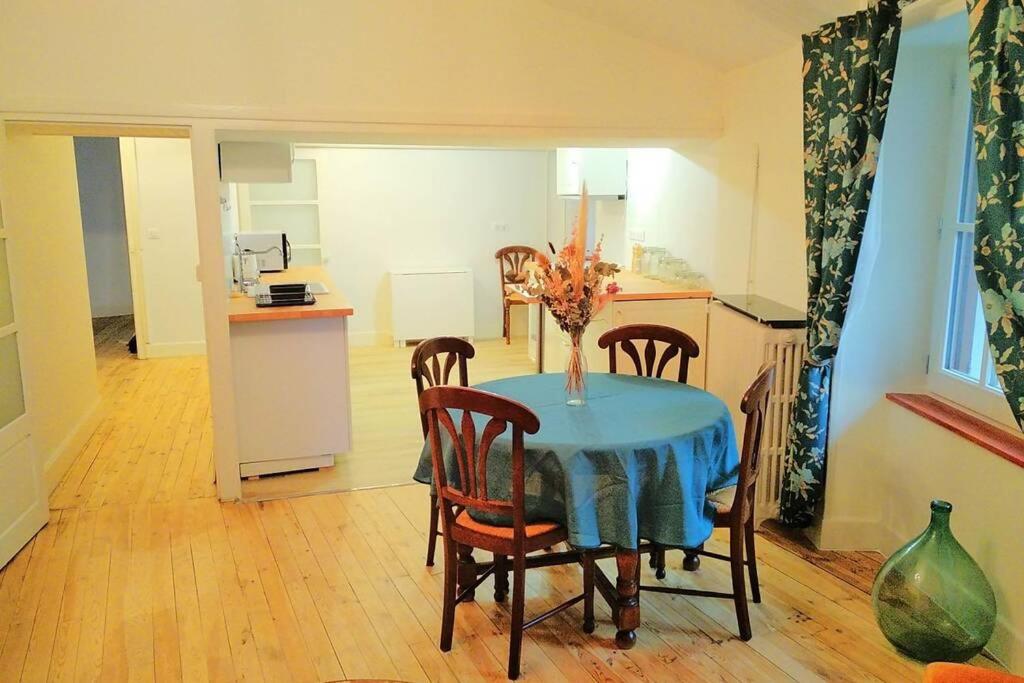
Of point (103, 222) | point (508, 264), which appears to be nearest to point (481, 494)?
point (508, 264)

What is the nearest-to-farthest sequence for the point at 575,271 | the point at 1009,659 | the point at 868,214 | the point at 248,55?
the point at 1009,659 < the point at 575,271 < the point at 868,214 < the point at 248,55

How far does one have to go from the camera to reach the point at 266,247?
587cm

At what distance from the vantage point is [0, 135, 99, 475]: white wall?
11.6 ft

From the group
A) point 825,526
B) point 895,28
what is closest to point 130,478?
point 825,526

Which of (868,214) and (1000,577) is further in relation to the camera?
(868,214)

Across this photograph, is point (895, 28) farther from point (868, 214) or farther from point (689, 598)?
point (689, 598)

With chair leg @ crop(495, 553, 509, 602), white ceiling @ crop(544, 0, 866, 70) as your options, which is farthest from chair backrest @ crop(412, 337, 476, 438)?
white ceiling @ crop(544, 0, 866, 70)

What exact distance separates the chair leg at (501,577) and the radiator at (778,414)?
121 cm

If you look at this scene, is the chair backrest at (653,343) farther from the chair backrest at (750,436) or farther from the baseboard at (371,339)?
the baseboard at (371,339)

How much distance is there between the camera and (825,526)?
10.8 ft

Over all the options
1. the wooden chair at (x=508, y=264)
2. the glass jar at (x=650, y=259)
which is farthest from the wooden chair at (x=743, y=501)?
the wooden chair at (x=508, y=264)

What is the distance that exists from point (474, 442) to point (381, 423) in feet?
9.31

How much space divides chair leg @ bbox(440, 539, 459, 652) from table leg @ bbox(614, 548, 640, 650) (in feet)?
1.76

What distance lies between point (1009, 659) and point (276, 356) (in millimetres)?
3320
